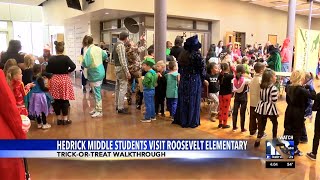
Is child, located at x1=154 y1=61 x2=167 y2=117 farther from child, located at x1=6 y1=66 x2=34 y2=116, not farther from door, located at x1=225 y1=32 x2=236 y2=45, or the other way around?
door, located at x1=225 y1=32 x2=236 y2=45

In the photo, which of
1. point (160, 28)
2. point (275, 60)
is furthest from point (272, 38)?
point (160, 28)

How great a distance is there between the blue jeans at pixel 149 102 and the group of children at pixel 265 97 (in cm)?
93

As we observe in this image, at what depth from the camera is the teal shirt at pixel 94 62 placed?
4.82m

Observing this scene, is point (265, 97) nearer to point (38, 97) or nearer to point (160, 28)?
point (160, 28)

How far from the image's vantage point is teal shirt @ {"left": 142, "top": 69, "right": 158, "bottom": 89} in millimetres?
4707

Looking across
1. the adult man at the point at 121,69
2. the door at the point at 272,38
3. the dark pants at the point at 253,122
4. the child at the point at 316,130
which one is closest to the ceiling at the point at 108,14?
the adult man at the point at 121,69

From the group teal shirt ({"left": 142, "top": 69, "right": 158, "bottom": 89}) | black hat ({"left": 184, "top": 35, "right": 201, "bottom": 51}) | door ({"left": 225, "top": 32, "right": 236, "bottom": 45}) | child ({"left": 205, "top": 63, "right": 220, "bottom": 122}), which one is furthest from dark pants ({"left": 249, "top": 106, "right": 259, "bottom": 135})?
door ({"left": 225, "top": 32, "right": 236, "bottom": 45})

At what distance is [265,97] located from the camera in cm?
348

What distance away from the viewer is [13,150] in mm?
1498

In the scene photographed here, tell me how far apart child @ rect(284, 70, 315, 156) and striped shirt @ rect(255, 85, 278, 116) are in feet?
0.52

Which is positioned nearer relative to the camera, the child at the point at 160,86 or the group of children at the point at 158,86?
the group of children at the point at 158,86

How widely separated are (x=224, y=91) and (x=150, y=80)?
118 cm

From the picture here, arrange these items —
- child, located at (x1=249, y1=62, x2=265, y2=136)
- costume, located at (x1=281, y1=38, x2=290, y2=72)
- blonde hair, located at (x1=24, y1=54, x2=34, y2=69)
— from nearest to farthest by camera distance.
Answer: child, located at (x1=249, y1=62, x2=265, y2=136) → blonde hair, located at (x1=24, y1=54, x2=34, y2=69) → costume, located at (x1=281, y1=38, x2=290, y2=72)

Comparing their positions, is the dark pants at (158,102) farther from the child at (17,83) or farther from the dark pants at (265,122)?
the child at (17,83)
